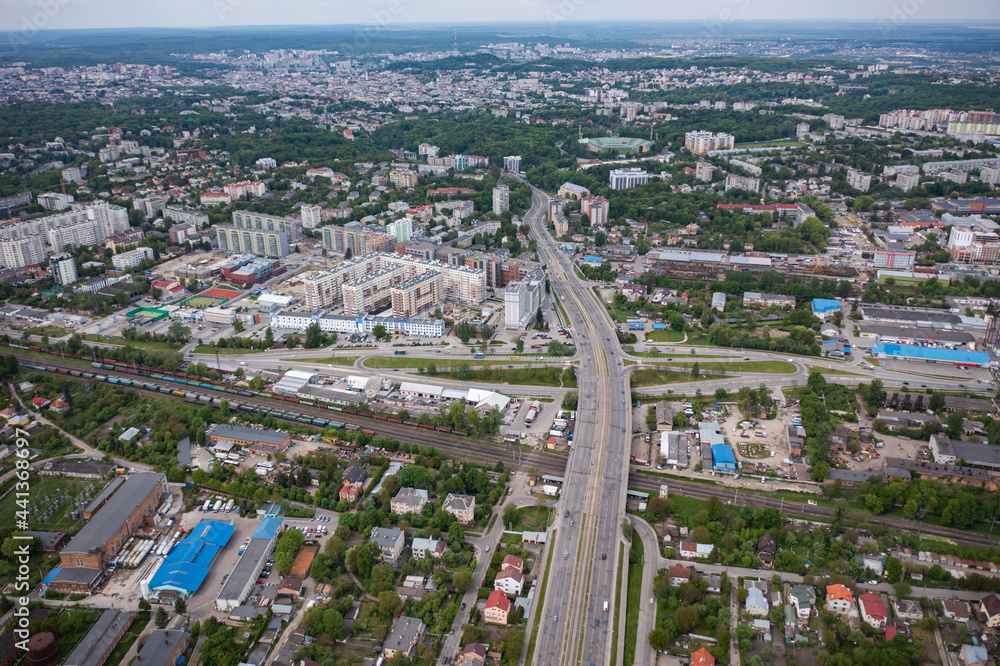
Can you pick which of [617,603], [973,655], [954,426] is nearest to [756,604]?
[617,603]

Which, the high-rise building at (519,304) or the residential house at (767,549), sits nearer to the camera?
the residential house at (767,549)

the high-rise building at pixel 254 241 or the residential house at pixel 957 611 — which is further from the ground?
the high-rise building at pixel 254 241

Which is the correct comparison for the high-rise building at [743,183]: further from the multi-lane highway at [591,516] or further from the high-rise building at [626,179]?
the multi-lane highway at [591,516]

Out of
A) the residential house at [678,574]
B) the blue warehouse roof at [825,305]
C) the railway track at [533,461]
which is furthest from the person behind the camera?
the blue warehouse roof at [825,305]

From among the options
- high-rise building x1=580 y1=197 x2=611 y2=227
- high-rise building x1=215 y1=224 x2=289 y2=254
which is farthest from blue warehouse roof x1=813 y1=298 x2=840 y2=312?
high-rise building x1=215 y1=224 x2=289 y2=254

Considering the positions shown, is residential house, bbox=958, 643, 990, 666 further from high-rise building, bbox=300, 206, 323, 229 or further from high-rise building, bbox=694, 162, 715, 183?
high-rise building, bbox=694, 162, 715, 183

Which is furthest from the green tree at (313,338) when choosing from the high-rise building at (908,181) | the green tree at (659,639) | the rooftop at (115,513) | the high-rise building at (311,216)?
the high-rise building at (908,181)
